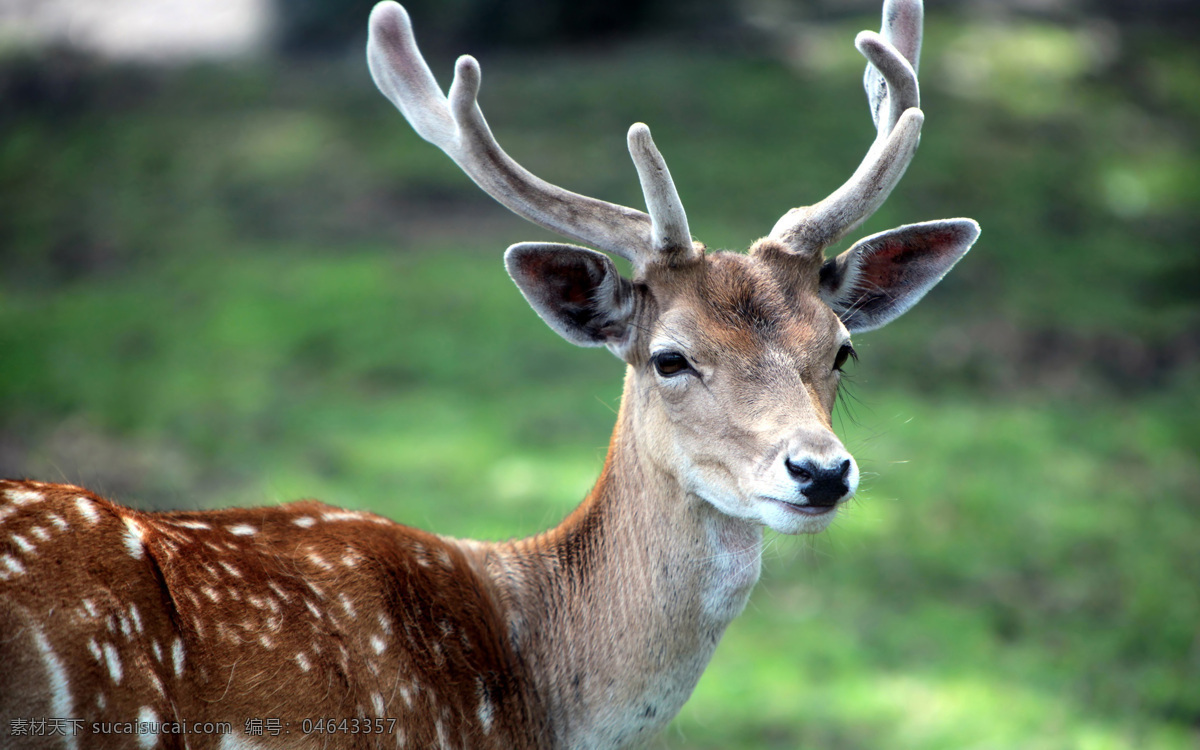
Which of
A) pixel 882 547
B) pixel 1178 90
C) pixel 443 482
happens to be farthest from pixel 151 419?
pixel 1178 90

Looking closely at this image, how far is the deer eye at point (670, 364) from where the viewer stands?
3234mm

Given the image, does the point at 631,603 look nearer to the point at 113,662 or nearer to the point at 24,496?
the point at 113,662

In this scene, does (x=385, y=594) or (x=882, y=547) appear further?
(x=882, y=547)

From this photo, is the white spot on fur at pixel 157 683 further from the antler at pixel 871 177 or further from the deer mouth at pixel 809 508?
the antler at pixel 871 177

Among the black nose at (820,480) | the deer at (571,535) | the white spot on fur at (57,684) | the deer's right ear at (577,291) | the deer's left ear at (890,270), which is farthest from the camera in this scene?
the deer's left ear at (890,270)

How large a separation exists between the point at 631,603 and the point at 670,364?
741mm

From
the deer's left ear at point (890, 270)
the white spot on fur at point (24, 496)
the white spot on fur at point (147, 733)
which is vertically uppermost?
the deer's left ear at point (890, 270)

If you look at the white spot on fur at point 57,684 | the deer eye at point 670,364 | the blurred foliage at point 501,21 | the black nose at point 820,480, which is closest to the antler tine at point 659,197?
the deer eye at point 670,364

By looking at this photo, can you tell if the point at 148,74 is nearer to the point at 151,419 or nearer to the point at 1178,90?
the point at 151,419

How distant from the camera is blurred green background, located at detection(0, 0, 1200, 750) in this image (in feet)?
19.7

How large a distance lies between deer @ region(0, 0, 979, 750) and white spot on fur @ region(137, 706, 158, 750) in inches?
2.4

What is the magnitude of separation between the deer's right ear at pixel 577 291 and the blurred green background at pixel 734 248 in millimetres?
1149

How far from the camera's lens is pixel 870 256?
359 cm

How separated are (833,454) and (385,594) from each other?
1.32 metres
